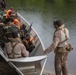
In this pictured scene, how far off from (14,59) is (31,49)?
163 cm

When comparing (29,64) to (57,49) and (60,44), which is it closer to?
(57,49)

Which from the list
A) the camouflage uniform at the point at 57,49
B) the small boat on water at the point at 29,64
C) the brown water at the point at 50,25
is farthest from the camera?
the brown water at the point at 50,25

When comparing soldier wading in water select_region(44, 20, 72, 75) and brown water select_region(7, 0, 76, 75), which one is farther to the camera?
brown water select_region(7, 0, 76, 75)

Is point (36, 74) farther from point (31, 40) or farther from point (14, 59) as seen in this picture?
point (31, 40)

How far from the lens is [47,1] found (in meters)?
31.0

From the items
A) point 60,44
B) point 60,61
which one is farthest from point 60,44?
point 60,61

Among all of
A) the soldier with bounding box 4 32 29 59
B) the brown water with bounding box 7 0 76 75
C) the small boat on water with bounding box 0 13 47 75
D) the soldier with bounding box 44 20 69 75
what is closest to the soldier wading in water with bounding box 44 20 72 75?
the soldier with bounding box 44 20 69 75

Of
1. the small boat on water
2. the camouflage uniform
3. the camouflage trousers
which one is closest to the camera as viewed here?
the camouflage uniform

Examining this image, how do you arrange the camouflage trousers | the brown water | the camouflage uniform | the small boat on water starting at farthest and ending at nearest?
1. the brown water
2. the small boat on water
3. the camouflage trousers
4. the camouflage uniform

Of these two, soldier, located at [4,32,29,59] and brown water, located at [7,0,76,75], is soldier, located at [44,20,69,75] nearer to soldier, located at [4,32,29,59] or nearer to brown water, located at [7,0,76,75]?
soldier, located at [4,32,29,59]

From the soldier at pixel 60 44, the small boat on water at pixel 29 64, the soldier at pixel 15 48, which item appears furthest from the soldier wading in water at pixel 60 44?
the soldier at pixel 15 48

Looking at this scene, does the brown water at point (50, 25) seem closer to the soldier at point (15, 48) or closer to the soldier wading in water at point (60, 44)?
the soldier wading in water at point (60, 44)

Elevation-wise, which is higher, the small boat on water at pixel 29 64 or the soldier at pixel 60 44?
the soldier at pixel 60 44

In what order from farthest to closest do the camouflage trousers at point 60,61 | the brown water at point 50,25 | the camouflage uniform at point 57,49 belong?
the brown water at point 50,25 → the camouflage trousers at point 60,61 → the camouflage uniform at point 57,49
